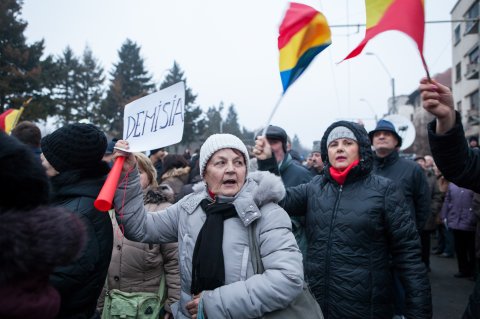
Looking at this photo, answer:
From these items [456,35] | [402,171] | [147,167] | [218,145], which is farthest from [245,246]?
[456,35]

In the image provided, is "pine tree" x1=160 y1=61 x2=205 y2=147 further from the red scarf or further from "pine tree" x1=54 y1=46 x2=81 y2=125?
the red scarf

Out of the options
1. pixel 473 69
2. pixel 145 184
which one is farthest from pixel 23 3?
pixel 473 69

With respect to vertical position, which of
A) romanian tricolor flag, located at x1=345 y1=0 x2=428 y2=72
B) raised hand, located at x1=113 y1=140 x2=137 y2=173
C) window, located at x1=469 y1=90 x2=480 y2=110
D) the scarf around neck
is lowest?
the scarf around neck

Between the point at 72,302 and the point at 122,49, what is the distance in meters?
52.1

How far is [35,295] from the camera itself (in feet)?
3.59

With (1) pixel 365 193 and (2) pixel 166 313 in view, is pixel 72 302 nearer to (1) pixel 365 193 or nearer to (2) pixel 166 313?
(2) pixel 166 313

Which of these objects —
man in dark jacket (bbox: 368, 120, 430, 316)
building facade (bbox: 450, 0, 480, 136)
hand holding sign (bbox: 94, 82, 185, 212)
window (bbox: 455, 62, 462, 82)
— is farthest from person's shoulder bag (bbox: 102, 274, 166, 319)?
window (bbox: 455, 62, 462, 82)

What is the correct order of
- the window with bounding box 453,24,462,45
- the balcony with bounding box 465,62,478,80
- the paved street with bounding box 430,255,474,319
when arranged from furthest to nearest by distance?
the window with bounding box 453,24,462,45, the balcony with bounding box 465,62,478,80, the paved street with bounding box 430,255,474,319

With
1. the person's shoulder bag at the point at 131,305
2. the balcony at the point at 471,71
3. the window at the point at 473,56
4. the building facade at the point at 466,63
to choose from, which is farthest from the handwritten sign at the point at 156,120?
the window at the point at 473,56

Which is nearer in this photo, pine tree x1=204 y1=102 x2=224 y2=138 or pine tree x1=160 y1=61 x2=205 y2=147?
pine tree x1=204 y1=102 x2=224 y2=138

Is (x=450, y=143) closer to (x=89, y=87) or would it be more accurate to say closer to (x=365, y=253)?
(x=365, y=253)

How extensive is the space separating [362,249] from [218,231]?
1.17 meters

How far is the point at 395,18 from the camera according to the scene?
155 centimetres

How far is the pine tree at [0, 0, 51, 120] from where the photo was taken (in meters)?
21.4
